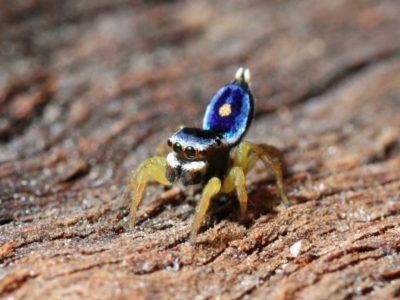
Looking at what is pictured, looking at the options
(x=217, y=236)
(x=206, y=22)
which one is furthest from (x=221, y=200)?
(x=206, y=22)

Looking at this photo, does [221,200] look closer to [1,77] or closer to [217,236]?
[217,236]

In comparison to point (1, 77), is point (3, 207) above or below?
below

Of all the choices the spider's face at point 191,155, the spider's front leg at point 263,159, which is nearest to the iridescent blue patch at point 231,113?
the spider's front leg at point 263,159

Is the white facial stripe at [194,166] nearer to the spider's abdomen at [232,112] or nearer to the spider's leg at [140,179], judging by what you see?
the spider's leg at [140,179]

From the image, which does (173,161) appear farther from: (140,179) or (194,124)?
(194,124)

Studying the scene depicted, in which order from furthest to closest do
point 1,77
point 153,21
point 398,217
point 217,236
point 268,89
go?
point 153,21 → point 268,89 → point 1,77 → point 398,217 → point 217,236

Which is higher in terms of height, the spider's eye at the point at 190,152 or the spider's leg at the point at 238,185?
the spider's eye at the point at 190,152

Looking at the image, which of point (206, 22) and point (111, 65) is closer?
point (111, 65)
